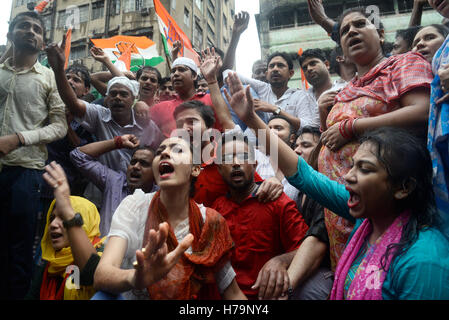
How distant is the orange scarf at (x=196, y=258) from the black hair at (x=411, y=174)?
0.94 metres

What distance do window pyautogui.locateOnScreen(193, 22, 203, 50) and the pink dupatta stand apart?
2127 centimetres

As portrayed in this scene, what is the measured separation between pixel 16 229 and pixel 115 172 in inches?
40.0

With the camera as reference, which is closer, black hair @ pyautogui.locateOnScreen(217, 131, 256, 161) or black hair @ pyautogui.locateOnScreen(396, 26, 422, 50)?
black hair @ pyautogui.locateOnScreen(217, 131, 256, 161)

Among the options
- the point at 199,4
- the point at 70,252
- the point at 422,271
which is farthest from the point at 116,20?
the point at 422,271

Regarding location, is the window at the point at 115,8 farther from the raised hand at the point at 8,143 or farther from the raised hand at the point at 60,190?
the raised hand at the point at 60,190

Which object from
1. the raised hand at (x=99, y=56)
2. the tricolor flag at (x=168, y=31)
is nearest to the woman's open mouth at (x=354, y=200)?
the raised hand at (x=99, y=56)

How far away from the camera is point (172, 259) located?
1517 millimetres

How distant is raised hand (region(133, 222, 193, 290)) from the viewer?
1.46 m

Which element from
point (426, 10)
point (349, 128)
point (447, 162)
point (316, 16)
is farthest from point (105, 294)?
point (426, 10)

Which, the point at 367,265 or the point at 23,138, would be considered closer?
the point at 367,265

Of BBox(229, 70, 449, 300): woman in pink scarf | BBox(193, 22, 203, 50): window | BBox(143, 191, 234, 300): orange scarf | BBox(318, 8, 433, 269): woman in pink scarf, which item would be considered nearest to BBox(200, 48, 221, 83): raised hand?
BBox(318, 8, 433, 269): woman in pink scarf

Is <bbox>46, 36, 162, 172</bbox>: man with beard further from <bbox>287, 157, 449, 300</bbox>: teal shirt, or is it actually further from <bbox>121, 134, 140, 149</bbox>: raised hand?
<bbox>287, 157, 449, 300</bbox>: teal shirt

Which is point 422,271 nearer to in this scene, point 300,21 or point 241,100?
point 241,100

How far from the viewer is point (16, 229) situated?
297 cm
